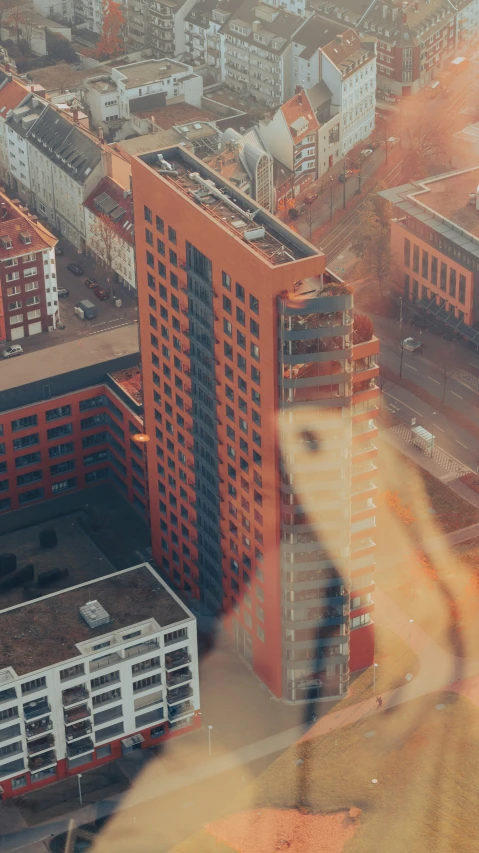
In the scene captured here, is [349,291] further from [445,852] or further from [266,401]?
[445,852]

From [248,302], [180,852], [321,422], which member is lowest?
[180,852]

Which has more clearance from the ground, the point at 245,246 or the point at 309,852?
the point at 245,246

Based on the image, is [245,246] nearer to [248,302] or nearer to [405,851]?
[248,302]

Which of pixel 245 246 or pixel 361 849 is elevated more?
pixel 245 246

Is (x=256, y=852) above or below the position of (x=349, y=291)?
below

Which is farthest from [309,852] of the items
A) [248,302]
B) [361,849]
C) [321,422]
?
[248,302]

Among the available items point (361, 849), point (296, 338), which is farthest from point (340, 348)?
point (361, 849)

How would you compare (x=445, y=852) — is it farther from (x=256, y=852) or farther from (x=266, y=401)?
(x=266, y=401)
